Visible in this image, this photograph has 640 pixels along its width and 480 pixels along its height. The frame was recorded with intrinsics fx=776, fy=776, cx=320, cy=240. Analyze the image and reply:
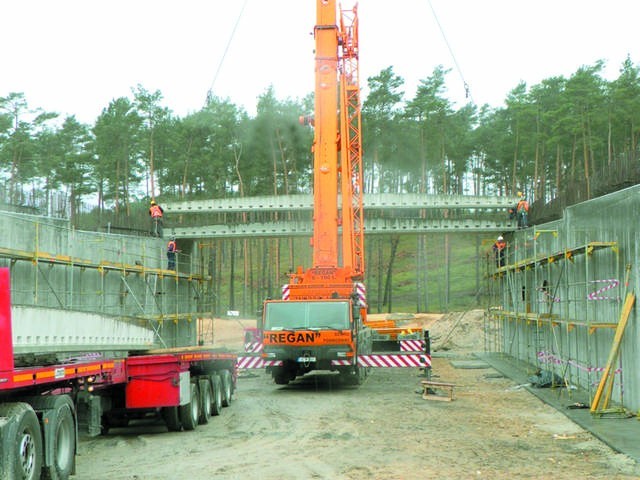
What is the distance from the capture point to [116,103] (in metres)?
53.0

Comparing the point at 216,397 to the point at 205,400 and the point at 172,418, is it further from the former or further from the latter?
the point at 172,418

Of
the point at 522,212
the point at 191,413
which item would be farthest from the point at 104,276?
the point at 522,212

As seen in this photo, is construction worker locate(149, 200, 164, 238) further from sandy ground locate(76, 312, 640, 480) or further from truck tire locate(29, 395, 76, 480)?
truck tire locate(29, 395, 76, 480)

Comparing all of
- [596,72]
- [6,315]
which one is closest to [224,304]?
[596,72]

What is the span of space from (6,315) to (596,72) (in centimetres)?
4976

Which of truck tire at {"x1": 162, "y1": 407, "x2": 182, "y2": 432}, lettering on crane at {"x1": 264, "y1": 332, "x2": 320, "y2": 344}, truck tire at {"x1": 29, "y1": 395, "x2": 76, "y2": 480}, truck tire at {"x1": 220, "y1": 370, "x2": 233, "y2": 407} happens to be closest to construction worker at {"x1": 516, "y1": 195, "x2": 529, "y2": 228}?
lettering on crane at {"x1": 264, "y1": 332, "x2": 320, "y2": 344}

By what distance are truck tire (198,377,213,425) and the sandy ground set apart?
0.88ft

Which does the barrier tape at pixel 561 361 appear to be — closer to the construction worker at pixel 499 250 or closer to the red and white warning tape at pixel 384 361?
the red and white warning tape at pixel 384 361

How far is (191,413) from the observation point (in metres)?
13.5

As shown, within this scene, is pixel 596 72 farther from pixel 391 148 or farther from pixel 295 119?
pixel 295 119

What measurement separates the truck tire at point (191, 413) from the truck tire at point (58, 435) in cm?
407

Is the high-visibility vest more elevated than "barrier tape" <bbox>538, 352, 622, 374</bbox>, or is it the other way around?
the high-visibility vest

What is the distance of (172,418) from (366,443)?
138 inches

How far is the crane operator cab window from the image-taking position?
19.6 m
